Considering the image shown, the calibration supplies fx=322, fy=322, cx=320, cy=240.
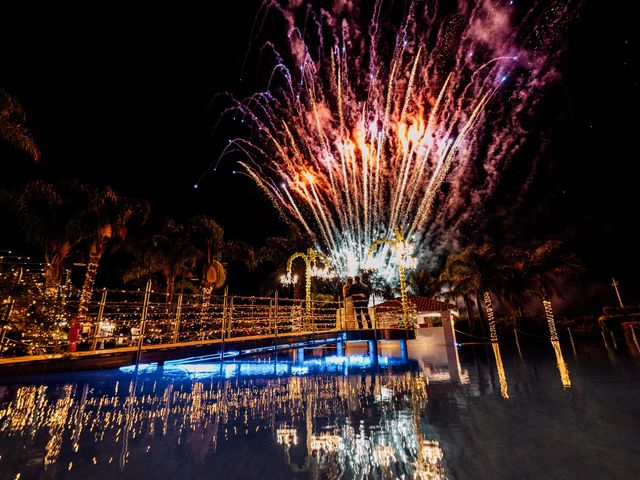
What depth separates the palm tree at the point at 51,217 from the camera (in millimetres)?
14070

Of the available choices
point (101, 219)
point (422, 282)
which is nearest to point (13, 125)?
point (101, 219)

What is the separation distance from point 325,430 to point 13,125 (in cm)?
1301

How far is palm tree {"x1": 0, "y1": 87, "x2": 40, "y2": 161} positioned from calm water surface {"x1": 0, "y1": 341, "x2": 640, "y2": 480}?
7692 mm

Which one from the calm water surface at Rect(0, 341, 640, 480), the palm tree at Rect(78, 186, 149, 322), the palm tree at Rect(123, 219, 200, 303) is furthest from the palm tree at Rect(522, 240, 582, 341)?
the palm tree at Rect(78, 186, 149, 322)

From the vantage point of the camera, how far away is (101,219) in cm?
1538

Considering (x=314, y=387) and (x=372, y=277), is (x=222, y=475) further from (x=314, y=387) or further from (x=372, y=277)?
(x=372, y=277)

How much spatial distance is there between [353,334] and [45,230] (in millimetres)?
14587

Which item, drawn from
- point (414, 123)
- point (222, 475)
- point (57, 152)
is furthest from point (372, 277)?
point (222, 475)

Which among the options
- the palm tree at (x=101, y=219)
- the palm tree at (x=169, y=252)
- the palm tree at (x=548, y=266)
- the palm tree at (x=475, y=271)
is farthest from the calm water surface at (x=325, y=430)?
the palm tree at (x=548, y=266)

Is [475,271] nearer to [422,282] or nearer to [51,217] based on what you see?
[422,282]

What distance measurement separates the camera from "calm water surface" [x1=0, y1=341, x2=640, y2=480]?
2.81 m

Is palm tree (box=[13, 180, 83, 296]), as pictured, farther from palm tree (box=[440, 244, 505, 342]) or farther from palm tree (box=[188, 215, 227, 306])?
palm tree (box=[440, 244, 505, 342])

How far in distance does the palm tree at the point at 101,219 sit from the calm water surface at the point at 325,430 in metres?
9.99

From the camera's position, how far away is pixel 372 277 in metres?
40.2
